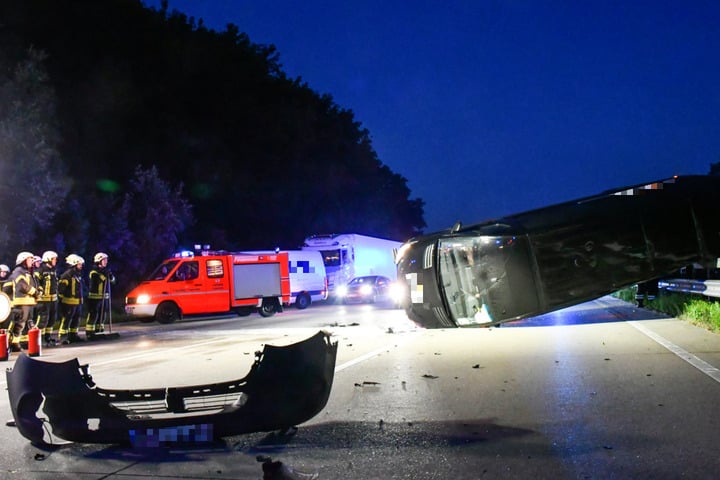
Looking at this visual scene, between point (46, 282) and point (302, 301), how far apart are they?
14.3 m

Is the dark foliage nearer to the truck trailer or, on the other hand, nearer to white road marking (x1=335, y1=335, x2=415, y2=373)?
white road marking (x1=335, y1=335, x2=415, y2=373)

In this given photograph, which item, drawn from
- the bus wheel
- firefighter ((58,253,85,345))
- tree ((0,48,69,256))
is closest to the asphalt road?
firefighter ((58,253,85,345))

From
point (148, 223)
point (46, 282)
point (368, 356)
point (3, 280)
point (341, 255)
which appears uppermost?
point (148, 223)

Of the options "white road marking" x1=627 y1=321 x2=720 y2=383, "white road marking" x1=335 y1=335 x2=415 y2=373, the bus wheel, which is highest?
the bus wheel

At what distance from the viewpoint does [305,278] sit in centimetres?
2788

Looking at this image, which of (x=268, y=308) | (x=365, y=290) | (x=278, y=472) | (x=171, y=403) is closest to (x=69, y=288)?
(x=268, y=308)

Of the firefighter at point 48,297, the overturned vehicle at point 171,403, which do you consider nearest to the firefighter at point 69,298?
the firefighter at point 48,297

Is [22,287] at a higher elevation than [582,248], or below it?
higher

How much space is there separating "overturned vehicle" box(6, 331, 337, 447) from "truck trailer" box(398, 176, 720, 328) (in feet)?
4.76

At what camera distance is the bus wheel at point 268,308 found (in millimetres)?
23797

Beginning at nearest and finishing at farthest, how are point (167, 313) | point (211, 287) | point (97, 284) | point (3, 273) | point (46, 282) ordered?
1. point (46, 282)
2. point (3, 273)
3. point (97, 284)
4. point (167, 313)
5. point (211, 287)

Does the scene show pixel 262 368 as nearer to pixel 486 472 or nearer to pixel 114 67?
pixel 486 472

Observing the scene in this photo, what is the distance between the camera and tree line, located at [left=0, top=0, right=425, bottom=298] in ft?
70.5

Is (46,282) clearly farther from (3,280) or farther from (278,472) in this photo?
(278,472)
